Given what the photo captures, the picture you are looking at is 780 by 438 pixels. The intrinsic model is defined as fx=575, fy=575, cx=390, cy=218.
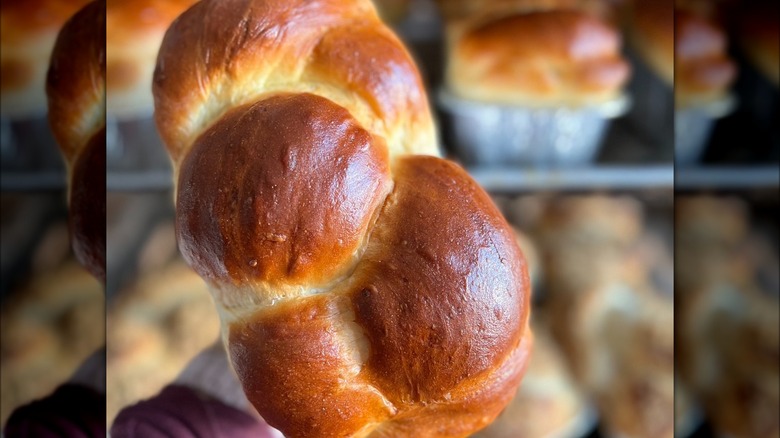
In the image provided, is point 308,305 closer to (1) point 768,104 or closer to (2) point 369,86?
(2) point 369,86

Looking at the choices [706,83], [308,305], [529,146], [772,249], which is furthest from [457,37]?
[308,305]

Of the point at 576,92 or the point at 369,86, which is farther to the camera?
the point at 576,92

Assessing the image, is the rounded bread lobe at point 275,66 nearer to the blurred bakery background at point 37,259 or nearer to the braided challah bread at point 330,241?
the braided challah bread at point 330,241

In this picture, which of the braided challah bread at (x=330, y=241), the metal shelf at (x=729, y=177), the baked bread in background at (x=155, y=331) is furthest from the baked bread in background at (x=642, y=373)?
the baked bread in background at (x=155, y=331)

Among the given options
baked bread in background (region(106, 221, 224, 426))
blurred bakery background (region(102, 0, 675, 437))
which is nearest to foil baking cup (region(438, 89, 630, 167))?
blurred bakery background (region(102, 0, 675, 437))

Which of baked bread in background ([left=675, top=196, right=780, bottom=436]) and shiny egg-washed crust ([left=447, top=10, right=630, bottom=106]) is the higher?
shiny egg-washed crust ([left=447, top=10, right=630, bottom=106])

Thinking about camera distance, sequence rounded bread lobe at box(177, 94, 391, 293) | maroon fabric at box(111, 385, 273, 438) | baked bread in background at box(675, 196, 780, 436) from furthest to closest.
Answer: baked bread in background at box(675, 196, 780, 436), maroon fabric at box(111, 385, 273, 438), rounded bread lobe at box(177, 94, 391, 293)

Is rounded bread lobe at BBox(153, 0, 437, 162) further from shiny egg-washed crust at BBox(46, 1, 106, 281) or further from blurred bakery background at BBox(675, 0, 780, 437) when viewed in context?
blurred bakery background at BBox(675, 0, 780, 437)

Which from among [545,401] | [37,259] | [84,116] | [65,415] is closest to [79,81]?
[84,116]
